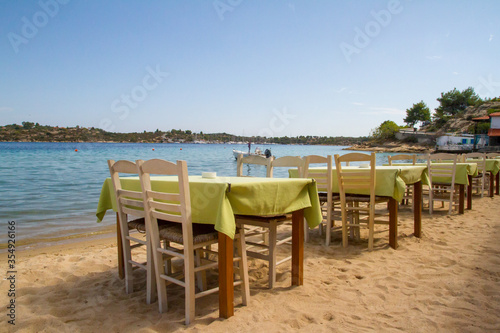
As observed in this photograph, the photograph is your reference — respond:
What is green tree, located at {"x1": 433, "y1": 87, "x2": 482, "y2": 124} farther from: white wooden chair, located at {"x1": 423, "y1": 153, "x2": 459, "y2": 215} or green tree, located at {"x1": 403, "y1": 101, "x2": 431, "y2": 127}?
white wooden chair, located at {"x1": 423, "y1": 153, "x2": 459, "y2": 215}

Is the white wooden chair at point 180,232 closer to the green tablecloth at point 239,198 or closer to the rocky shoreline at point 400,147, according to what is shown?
the green tablecloth at point 239,198

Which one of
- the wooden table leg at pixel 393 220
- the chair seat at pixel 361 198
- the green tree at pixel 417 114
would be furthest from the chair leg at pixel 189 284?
the green tree at pixel 417 114

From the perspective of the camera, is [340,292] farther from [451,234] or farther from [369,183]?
[451,234]

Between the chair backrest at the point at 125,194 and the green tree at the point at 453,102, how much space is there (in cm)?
6531

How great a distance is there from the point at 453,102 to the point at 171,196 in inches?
2673

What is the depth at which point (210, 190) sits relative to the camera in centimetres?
203

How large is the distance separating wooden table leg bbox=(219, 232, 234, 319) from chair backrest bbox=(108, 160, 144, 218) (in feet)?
2.32

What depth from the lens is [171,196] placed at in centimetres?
200

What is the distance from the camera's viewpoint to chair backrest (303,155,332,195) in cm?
343

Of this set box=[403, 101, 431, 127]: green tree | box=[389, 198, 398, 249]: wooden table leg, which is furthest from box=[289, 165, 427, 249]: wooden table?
box=[403, 101, 431, 127]: green tree

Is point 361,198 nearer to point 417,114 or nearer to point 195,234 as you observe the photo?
point 195,234

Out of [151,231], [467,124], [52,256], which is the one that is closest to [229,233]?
[151,231]

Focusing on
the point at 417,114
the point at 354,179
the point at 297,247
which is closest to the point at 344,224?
the point at 354,179

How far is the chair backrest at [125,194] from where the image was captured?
7.50ft
